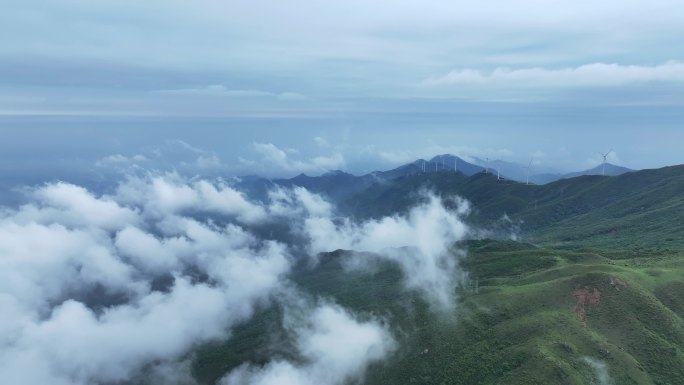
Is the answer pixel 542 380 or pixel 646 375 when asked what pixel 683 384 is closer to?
pixel 646 375

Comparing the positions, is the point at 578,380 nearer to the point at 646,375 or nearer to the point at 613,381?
the point at 613,381

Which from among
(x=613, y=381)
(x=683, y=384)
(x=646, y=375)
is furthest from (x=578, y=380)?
(x=683, y=384)

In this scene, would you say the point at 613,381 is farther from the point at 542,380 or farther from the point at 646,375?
the point at 542,380

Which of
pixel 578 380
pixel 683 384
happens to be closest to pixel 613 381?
pixel 578 380

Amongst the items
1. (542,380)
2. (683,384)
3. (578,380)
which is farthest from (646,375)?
(542,380)
